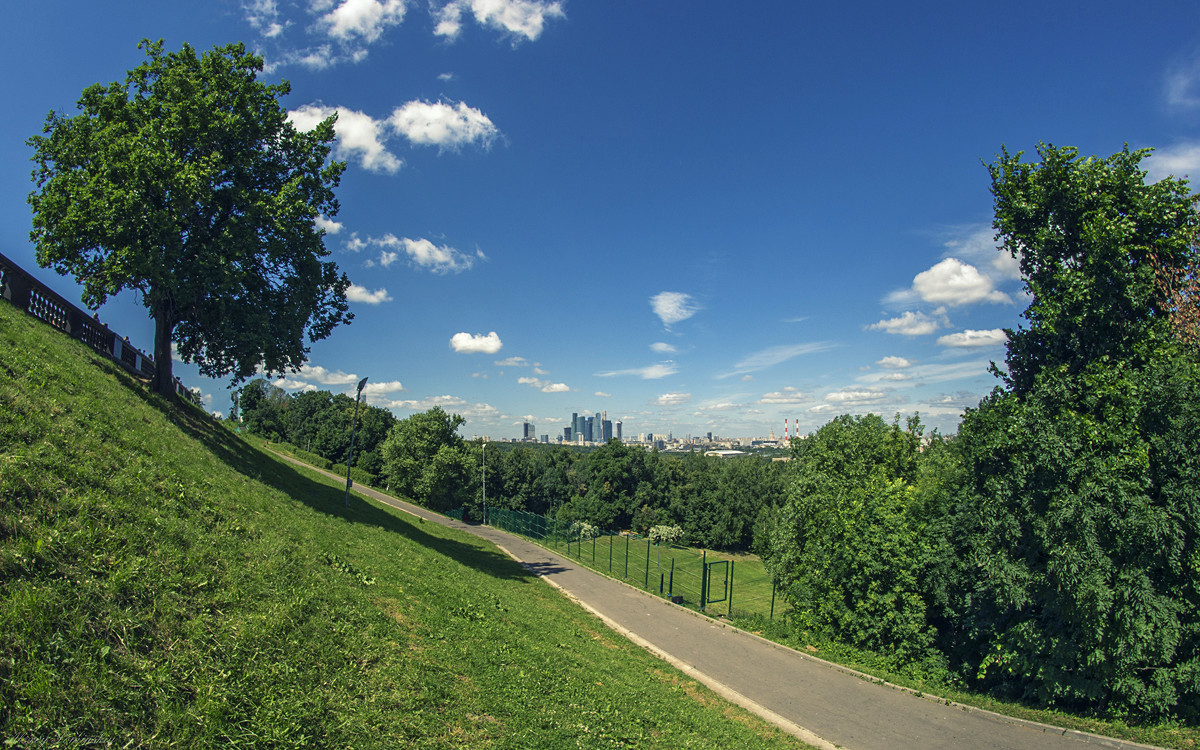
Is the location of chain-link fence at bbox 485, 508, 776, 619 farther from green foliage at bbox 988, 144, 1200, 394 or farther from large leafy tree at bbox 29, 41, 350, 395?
large leafy tree at bbox 29, 41, 350, 395

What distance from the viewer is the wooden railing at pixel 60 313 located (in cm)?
1364

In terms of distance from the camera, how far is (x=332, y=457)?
72.2 metres

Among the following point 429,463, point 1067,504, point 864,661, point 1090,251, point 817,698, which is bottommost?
point 864,661

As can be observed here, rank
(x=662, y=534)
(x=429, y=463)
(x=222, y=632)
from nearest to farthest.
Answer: (x=222, y=632)
(x=429, y=463)
(x=662, y=534)

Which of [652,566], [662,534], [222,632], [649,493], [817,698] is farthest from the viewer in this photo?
[649,493]

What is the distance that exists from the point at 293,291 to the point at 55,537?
42.2 feet

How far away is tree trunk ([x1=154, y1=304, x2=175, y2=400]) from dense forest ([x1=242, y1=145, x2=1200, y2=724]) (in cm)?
2194

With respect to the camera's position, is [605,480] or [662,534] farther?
[605,480]

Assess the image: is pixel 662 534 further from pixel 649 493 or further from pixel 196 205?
pixel 196 205

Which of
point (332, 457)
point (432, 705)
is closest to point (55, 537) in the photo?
point (432, 705)

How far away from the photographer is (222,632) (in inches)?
217

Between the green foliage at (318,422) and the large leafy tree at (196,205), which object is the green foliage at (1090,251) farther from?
the green foliage at (318,422)

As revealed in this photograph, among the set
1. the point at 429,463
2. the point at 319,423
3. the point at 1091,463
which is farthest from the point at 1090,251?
the point at 319,423

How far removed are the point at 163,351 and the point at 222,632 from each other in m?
15.2
